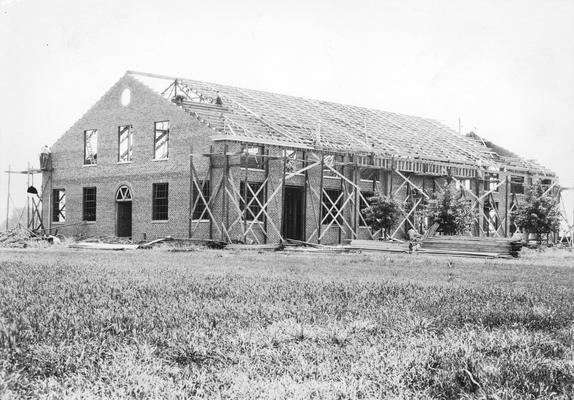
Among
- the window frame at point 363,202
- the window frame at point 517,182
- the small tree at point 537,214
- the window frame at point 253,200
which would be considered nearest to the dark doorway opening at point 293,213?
the window frame at point 253,200

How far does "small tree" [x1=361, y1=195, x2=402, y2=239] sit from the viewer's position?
36.5 metres

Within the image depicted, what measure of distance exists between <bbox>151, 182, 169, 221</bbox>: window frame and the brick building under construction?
46mm

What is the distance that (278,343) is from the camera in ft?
20.9

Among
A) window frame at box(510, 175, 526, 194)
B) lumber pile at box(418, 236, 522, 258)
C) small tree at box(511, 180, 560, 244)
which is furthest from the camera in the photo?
window frame at box(510, 175, 526, 194)

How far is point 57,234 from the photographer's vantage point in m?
39.3

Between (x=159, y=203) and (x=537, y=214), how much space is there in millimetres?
20145

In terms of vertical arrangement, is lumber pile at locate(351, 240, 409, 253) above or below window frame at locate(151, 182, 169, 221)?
below

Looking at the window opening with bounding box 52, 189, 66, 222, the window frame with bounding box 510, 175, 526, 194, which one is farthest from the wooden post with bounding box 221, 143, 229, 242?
the window frame with bounding box 510, 175, 526, 194

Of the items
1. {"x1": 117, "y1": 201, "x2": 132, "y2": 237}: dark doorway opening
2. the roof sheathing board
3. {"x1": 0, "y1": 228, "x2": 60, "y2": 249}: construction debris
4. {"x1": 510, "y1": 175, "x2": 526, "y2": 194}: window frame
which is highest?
the roof sheathing board

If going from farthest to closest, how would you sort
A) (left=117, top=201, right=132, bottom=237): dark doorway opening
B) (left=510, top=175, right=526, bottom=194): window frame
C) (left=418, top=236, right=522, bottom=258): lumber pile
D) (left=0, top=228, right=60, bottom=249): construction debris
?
(left=510, top=175, right=526, bottom=194): window frame, (left=117, top=201, right=132, bottom=237): dark doorway opening, (left=0, top=228, right=60, bottom=249): construction debris, (left=418, top=236, right=522, bottom=258): lumber pile

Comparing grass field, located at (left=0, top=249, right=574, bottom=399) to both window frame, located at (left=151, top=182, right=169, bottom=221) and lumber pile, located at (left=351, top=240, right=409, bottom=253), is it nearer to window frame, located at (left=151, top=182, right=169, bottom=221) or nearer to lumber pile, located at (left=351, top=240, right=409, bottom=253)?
lumber pile, located at (left=351, top=240, right=409, bottom=253)

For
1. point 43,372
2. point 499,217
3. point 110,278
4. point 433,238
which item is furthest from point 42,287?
point 499,217

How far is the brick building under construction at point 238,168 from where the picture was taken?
109 ft

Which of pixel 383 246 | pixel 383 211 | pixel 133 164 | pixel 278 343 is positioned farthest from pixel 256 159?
pixel 278 343
